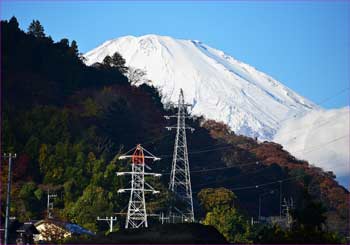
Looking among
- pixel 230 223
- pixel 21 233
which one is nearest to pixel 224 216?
pixel 230 223

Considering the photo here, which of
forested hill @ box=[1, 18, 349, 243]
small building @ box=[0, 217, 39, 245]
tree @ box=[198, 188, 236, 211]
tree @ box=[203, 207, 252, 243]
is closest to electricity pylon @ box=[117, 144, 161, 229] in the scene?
forested hill @ box=[1, 18, 349, 243]

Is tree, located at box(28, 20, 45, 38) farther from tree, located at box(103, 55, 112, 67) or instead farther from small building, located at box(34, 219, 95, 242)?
small building, located at box(34, 219, 95, 242)

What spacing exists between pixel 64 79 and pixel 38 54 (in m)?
2.71

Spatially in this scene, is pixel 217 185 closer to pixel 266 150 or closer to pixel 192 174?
pixel 192 174

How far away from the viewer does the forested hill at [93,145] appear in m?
48.8

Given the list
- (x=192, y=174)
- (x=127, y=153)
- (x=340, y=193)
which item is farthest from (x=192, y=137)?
(x=340, y=193)

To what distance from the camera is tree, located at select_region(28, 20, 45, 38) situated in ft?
233

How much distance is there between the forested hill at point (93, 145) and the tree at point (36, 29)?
0.09 m

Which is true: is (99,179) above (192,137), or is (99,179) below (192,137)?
below

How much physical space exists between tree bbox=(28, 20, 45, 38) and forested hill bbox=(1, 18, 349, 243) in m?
0.09

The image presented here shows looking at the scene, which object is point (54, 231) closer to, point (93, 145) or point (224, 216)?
point (224, 216)

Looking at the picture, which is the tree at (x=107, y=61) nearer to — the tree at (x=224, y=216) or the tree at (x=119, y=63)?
the tree at (x=119, y=63)

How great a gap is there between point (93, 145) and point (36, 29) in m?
19.4

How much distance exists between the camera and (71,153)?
5156 centimetres
